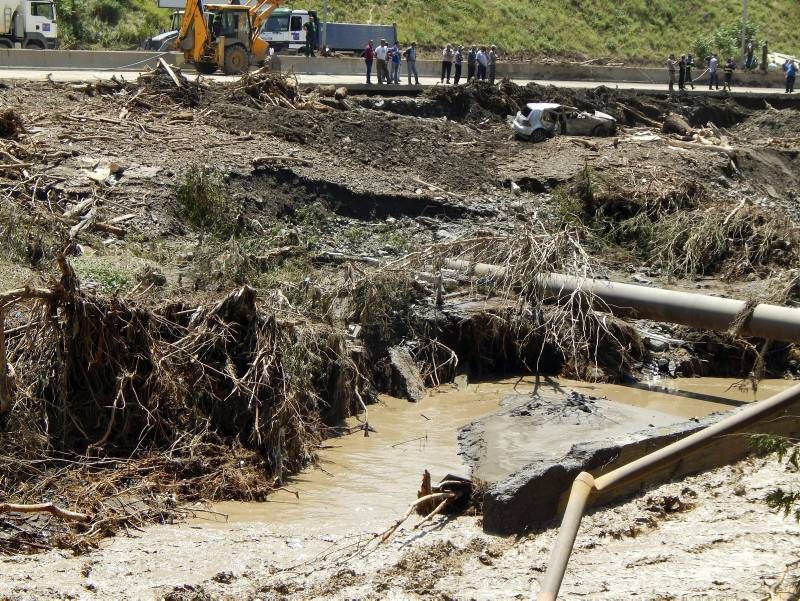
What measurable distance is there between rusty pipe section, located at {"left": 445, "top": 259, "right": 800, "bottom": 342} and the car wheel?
13.1m

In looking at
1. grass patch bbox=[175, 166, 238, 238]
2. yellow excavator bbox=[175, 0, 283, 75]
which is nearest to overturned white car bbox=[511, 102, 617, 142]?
yellow excavator bbox=[175, 0, 283, 75]

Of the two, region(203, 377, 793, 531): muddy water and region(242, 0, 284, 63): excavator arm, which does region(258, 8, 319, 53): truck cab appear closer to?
region(242, 0, 284, 63): excavator arm

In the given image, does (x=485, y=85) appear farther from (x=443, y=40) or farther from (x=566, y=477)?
(x=566, y=477)

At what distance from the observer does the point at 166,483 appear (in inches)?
405

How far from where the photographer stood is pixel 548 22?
54.8m

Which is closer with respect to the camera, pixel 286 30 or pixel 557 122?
pixel 557 122

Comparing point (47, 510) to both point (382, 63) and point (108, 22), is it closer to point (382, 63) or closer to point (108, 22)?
point (382, 63)

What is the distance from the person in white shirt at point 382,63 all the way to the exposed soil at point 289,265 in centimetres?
442

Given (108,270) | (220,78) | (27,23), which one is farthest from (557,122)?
(27,23)

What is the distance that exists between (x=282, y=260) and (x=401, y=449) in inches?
207

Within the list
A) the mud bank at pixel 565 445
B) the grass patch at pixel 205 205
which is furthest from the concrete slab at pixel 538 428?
the grass patch at pixel 205 205

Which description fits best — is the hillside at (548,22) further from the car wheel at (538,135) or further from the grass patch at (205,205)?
the grass patch at (205,205)

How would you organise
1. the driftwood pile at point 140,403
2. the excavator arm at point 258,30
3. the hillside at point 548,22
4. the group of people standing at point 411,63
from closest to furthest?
the driftwood pile at point 140,403
the excavator arm at point 258,30
the group of people standing at point 411,63
the hillside at point 548,22

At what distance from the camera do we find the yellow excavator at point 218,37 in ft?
108
